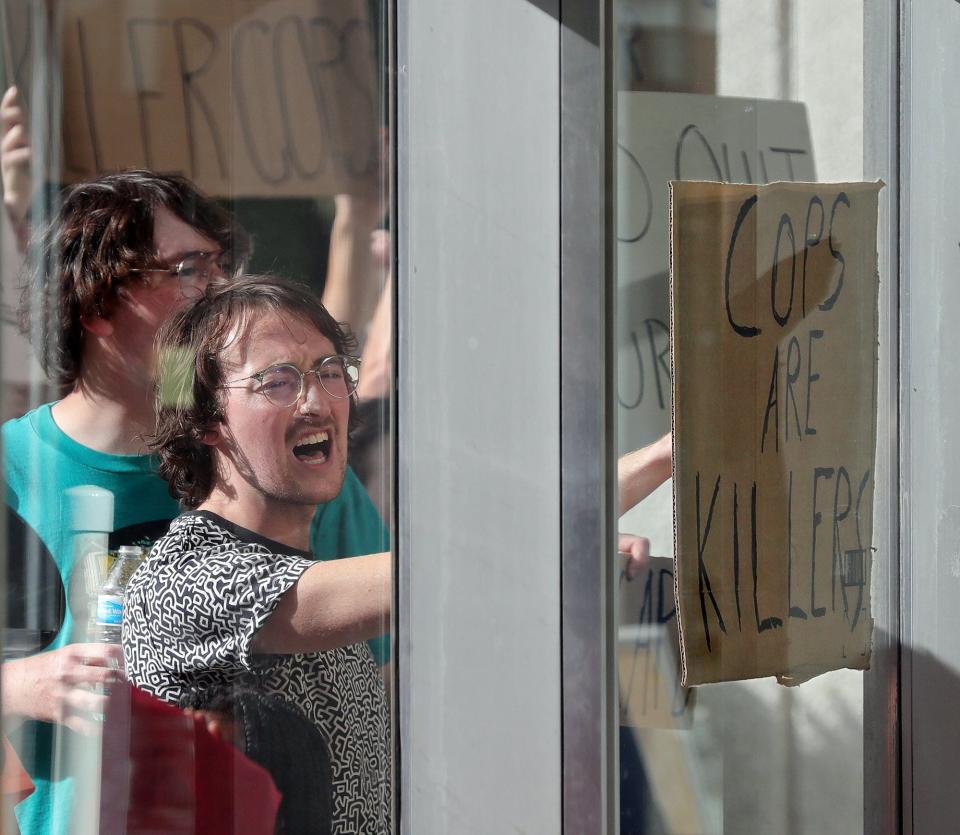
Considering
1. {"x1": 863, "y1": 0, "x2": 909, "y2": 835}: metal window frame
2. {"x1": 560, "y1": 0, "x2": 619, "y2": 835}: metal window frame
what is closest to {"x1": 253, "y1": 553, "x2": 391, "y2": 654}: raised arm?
{"x1": 560, "y1": 0, "x2": 619, "y2": 835}: metal window frame

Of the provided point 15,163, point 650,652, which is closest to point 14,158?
point 15,163

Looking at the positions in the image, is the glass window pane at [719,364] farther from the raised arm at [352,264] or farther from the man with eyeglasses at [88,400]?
the man with eyeglasses at [88,400]

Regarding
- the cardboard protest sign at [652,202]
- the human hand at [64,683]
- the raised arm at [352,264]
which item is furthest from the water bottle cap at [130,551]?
the cardboard protest sign at [652,202]

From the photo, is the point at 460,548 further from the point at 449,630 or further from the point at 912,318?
the point at 912,318

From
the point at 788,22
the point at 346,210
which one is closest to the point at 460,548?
the point at 346,210

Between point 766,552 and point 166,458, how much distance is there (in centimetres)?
79

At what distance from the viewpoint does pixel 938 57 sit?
129cm

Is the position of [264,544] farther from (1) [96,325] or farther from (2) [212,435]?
(1) [96,325]

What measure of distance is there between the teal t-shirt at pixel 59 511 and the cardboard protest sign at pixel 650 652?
576 millimetres

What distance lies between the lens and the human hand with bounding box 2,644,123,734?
0.97 meters

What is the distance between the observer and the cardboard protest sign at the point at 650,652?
1.15 metres

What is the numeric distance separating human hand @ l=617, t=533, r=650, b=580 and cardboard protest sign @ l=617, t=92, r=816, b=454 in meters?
0.12

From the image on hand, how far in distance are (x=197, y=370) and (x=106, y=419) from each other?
0.36 feet

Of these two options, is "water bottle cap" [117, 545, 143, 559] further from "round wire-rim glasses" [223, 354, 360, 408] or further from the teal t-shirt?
"round wire-rim glasses" [223, 354, 360, 408]
